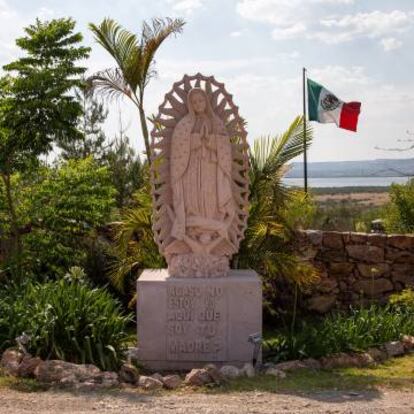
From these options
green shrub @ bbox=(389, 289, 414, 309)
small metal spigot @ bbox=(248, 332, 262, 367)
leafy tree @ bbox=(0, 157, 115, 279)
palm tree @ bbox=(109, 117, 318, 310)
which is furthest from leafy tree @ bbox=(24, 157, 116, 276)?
green shrub @ bbox=(389, 289, 414, 309)

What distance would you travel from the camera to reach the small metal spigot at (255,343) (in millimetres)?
7102

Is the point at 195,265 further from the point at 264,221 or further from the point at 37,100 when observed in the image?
the point at 37,100

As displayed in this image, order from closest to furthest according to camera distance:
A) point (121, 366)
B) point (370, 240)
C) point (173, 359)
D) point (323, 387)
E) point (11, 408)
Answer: point (11, 408), point (323, 387), point (121, 366), point (173, 359), point (370, 240)

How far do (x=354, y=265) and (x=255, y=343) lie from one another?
14.5 feet

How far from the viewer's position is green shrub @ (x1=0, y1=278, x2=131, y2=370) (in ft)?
22.0

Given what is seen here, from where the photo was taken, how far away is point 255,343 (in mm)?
7195

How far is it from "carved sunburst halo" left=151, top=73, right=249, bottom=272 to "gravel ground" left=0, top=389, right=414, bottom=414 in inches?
86.3

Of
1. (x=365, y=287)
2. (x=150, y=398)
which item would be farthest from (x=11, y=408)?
(x=365, y=287)

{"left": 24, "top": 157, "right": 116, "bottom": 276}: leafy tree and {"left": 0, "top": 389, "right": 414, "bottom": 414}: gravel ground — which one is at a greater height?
{"left": 24, "top": 157, "right": 116, "bottom": 276}: leafy tree

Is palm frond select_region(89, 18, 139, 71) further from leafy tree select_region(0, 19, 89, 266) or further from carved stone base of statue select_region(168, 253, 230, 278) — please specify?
carved stone base of statue select_region(168, 253, 230, 278)

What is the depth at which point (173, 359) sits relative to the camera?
24.4 feet

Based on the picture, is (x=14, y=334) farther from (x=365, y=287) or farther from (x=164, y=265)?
(x=365, y=287)

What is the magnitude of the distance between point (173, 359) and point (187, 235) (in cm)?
132

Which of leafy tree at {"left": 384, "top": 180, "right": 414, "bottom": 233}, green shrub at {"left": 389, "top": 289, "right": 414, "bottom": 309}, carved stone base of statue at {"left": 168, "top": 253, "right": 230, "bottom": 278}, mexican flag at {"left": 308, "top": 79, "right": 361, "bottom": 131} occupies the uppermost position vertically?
mexican flag at {"left": 308, "top": 79, "right": 361, "bottom": 131}
